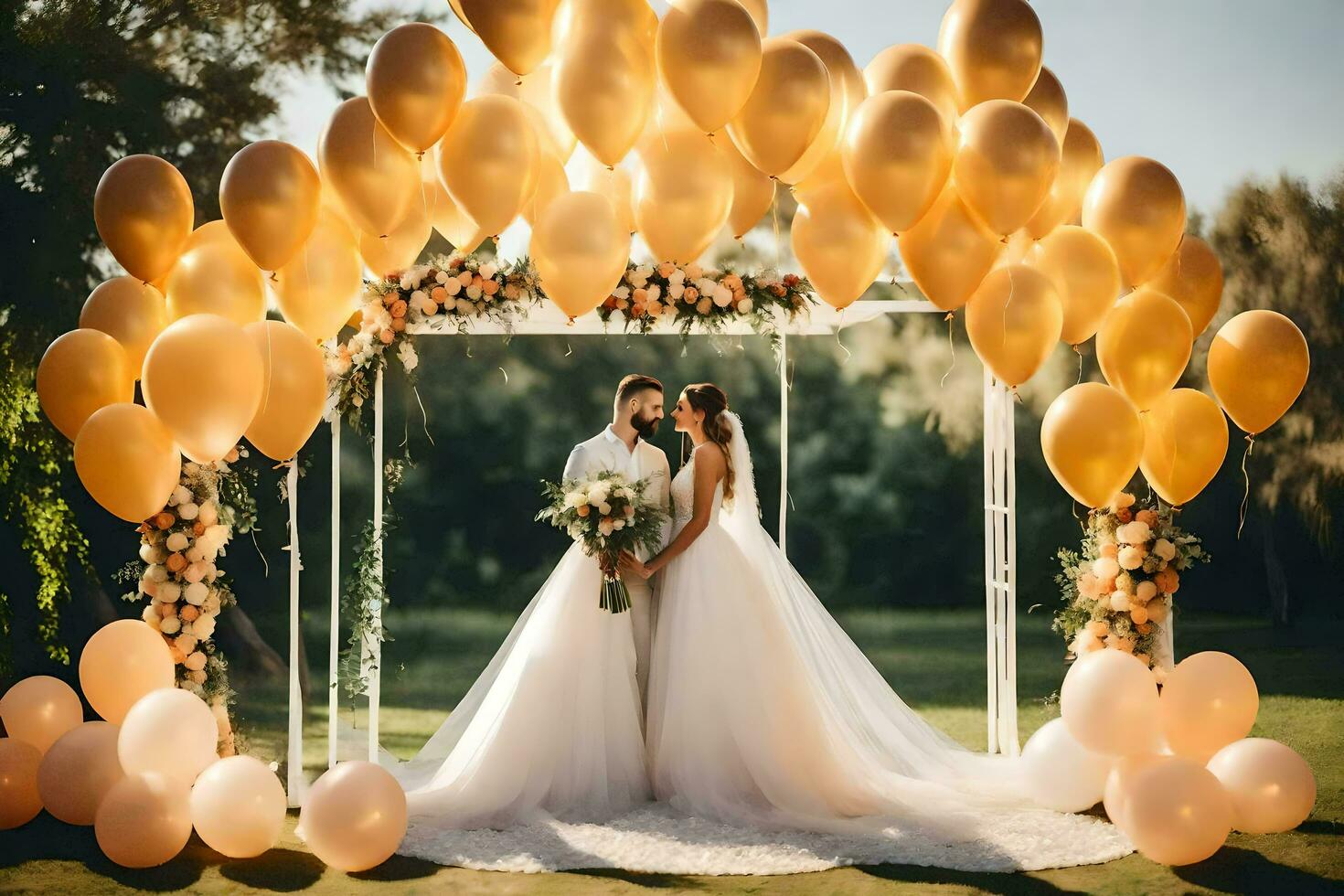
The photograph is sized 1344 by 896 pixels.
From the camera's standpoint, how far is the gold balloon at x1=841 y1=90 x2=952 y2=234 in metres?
4.18

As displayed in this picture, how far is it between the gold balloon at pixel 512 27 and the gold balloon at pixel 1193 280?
2674mm

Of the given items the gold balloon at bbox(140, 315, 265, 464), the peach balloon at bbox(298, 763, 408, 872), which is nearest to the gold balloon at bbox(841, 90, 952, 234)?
the gold balloon at bbox(140, 315, 265, 464)

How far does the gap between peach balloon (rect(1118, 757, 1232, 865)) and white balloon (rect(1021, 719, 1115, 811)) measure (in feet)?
1.77

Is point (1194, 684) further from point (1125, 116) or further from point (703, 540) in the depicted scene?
point (1125, 116)

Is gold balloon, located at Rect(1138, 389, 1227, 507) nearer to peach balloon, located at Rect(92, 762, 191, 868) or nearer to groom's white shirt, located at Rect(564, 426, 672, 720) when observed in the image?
groom's white shirt, located at Rect(564, 426, 672, 720)

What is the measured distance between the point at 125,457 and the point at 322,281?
3.32 ft

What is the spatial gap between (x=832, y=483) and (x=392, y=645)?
17.9 feet

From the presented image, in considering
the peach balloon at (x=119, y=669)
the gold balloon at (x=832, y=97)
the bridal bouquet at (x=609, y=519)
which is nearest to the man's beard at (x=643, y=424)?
the bridal bouquet at (x=609, y=519)

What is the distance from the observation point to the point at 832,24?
11180 mm

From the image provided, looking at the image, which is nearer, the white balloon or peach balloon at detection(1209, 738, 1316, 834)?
peach balloon at detection(1209, 738, 1316, 834)

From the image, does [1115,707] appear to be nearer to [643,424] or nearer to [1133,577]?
[1133,577]

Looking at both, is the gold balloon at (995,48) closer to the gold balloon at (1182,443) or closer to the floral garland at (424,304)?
the gold balloon at (1182,443)

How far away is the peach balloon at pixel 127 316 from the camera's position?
16.3 ft

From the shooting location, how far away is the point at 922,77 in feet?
15.1
